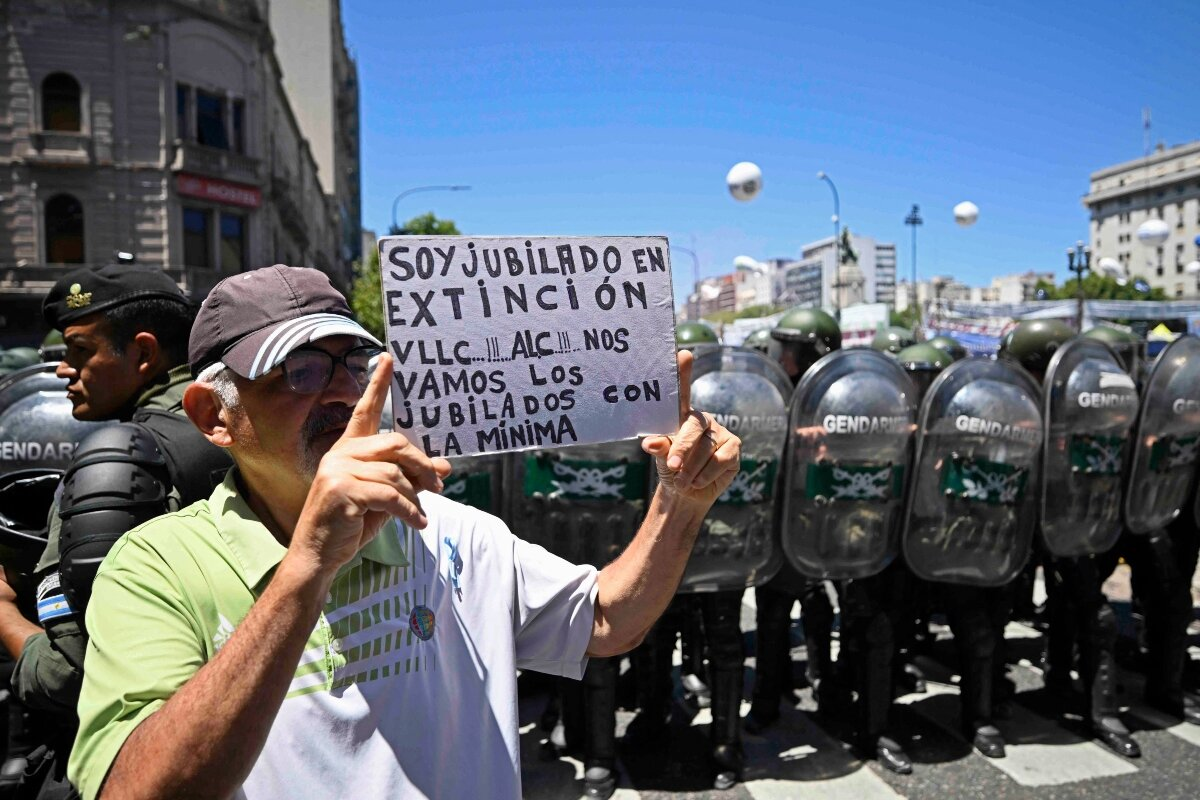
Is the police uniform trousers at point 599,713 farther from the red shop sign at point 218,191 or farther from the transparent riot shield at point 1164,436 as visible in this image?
the red shop sign at point 218,191

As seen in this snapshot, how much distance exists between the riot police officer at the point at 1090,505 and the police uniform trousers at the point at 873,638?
83cm

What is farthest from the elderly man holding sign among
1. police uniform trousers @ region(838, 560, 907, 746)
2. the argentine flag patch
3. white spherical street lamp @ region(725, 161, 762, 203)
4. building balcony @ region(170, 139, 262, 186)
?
building balcony @ region(170, 139, 262, 186)

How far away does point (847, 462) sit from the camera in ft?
13.1

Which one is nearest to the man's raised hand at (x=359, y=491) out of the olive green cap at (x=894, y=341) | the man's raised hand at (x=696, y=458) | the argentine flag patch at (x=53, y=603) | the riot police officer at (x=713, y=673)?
the man's raised hand at (x=696, y=458)

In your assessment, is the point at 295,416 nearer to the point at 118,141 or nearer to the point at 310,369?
the point at 310,369

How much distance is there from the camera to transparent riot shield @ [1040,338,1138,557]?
13.8 feet

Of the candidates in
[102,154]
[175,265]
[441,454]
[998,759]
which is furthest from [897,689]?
[102,154]

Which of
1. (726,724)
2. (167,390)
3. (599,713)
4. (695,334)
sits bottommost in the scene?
(726,724)

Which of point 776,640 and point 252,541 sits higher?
point 252,541

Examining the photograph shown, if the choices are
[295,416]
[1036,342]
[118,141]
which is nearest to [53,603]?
[295,416]

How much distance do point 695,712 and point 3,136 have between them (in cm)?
2757

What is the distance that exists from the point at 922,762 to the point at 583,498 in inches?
86.8

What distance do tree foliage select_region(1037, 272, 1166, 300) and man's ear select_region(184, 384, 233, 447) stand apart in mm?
61763

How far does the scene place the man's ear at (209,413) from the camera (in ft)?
4.71
